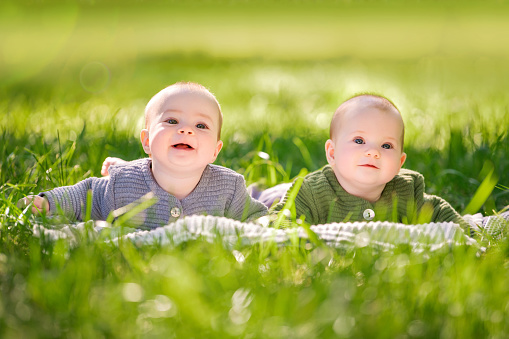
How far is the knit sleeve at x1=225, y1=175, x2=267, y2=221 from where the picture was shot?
2705 millimetres

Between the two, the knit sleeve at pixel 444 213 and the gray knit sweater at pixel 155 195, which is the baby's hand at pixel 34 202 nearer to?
the gray knit sweater at pixel 155 195

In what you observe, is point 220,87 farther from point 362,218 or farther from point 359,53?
point 359,53

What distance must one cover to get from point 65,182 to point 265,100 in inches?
139

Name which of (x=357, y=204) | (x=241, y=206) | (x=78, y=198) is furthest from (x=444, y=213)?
(x=78, y=198)

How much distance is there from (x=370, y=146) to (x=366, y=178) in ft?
0.46

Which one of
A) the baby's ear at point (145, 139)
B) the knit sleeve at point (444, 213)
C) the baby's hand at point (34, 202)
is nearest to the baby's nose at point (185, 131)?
the baby's ear at point (145, 139)

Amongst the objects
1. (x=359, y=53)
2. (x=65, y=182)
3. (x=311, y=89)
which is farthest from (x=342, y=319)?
(x=359, y=53)

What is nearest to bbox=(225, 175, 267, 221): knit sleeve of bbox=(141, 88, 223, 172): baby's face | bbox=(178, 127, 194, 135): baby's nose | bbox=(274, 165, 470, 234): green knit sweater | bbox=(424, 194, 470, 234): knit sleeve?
bbox=(274, 165, 470, 234): green knit sweater

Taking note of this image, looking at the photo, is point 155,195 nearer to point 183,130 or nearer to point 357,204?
point 183,130

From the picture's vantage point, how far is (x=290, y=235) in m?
2.03

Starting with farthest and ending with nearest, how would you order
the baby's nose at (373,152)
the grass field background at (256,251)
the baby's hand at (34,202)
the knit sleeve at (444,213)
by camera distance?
1. the knit sleeve at (444,213)
2. the baby's nose at (373,152)
3. the baby's hand at (34,202)
4. the grass field background at (256,251)

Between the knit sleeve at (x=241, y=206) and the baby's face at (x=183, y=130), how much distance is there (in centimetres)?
22

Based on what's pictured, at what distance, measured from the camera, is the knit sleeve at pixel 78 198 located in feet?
8.34

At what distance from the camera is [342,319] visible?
145cm
